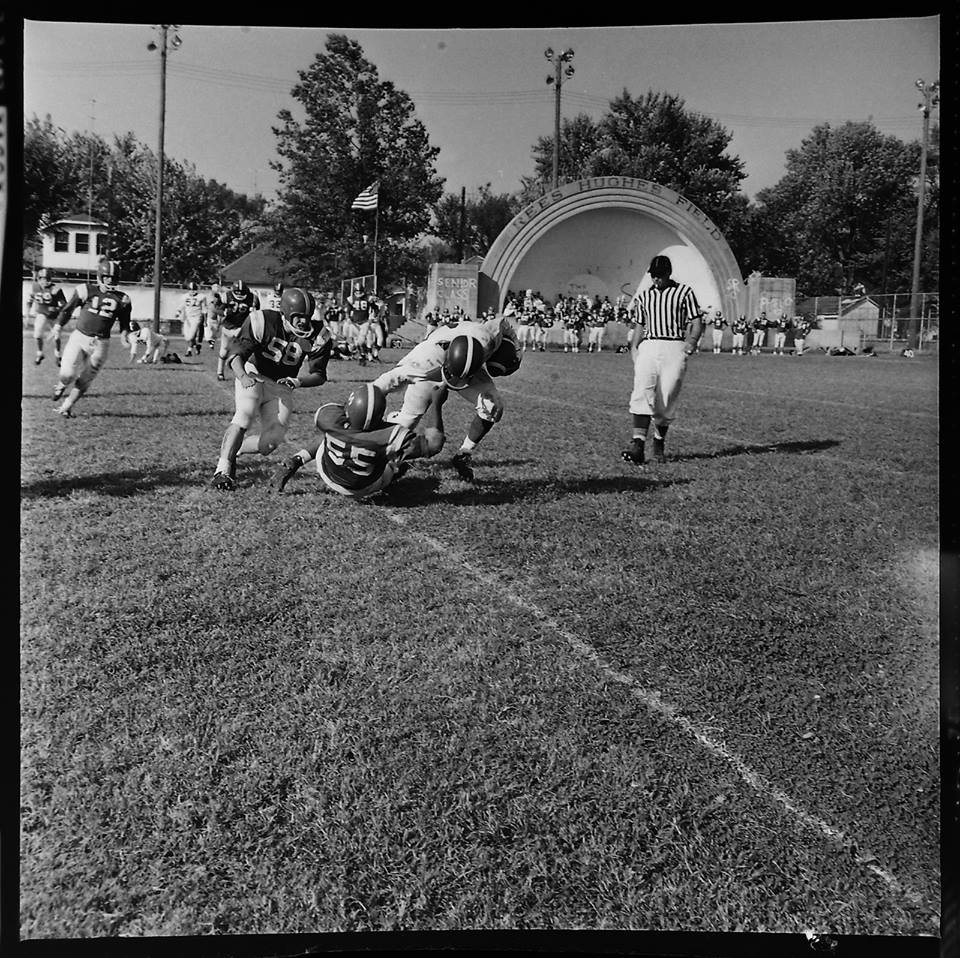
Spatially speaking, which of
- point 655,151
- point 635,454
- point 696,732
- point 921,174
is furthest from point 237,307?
point 635,454

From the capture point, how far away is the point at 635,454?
6238mm

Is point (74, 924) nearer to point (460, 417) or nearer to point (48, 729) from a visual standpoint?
point (48, 729)

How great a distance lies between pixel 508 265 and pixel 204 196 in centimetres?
162

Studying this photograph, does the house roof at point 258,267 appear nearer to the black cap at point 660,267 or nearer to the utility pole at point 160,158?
the utility pole at point 160,158

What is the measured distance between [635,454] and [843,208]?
10.4 feet

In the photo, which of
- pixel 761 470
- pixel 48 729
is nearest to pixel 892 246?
pixel 48 729

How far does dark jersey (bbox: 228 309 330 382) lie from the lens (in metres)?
4.30

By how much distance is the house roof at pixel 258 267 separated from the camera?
2.96m

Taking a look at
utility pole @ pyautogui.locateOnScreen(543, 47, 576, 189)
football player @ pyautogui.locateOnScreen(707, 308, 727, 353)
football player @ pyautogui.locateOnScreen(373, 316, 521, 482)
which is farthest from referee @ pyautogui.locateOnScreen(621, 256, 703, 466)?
→ utility pole @ pyautogui.locateOnScreen(543, 47, 576, 189)

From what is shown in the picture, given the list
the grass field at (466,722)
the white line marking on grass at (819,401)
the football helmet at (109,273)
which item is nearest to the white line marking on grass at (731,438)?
the white line marking on grass at (819,401)

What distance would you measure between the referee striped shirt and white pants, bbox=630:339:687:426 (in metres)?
0.07

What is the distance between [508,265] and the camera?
397 cm

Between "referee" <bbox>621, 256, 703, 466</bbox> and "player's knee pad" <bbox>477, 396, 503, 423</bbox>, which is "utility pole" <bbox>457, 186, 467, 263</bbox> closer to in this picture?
"player's knee pad" <bbox>477, 396, 503, 423</bbox>

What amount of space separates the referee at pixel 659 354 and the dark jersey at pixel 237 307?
3058mm
